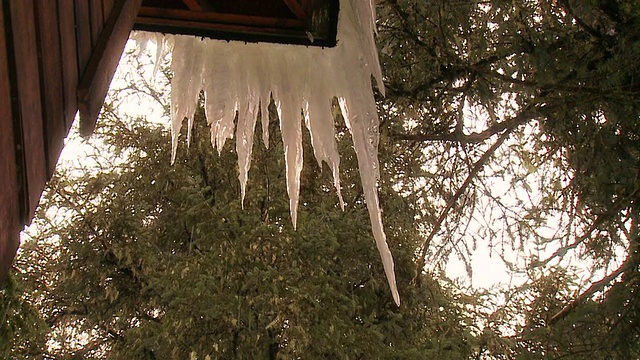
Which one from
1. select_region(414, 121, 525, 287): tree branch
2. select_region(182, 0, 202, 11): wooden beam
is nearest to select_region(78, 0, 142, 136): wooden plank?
select_region(182, 0, 202, 11): wooden beam

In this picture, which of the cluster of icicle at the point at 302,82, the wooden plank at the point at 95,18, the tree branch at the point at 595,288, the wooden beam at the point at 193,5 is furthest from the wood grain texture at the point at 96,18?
the tree branch at the point at 595,288

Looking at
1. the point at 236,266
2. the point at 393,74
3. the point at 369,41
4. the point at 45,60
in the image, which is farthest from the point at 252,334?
the point at 45,60

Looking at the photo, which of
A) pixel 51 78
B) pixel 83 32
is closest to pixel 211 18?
pixel 83 32

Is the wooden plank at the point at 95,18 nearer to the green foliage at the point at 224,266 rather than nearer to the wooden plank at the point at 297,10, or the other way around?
the wooden plank at the point at 297,10

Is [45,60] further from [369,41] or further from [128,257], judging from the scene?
[128,257]

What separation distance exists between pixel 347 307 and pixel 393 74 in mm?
2531

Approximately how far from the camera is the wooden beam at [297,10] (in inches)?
92.5

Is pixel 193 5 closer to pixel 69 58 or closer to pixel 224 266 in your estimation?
pixel 69 58

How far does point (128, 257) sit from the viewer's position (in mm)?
7438

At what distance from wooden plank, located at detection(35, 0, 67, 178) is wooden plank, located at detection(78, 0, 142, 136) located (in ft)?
0.38

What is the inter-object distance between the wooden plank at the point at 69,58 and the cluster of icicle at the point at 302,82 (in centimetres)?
168

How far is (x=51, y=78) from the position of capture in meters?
1.10

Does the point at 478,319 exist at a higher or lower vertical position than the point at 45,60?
higher

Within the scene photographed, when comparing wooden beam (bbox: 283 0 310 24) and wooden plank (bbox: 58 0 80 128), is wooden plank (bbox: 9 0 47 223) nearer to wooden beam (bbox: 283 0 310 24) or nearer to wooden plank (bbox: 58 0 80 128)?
wooden plank (bbox: 58 0 80 128)
